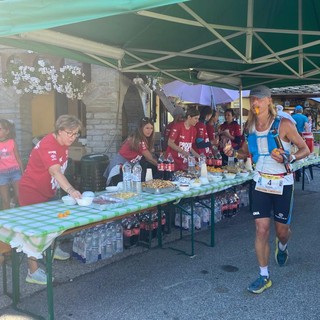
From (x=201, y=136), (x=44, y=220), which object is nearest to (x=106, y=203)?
(x=44, y=220)

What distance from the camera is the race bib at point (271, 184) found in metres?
3.30

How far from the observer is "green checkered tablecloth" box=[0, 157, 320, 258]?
245cm

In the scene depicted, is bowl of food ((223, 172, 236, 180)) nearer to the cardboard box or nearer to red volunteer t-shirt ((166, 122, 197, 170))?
red volunteer t-shirt ((166, 122, 197, 170))

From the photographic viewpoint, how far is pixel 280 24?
15.7 feet

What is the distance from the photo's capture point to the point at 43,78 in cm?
640

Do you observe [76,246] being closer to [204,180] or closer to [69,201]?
[69,201]

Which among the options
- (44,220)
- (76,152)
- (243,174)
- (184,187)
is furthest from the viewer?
(76,152)

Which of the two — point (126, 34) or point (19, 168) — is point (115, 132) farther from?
point (126, 34)

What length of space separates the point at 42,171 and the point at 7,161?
211 cm

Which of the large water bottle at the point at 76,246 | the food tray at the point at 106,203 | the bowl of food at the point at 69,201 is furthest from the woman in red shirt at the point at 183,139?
the bowl of food at the point at 69,201

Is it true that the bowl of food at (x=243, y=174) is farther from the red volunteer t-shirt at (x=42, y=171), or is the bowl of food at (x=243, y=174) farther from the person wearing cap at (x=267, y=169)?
the red volunteer t-shirt at (x=42, y=171)

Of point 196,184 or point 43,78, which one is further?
point 43,78

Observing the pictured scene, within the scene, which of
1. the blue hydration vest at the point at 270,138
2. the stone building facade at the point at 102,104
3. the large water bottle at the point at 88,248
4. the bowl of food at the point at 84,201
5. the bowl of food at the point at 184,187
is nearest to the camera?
the bowl of food at the point at 84,201

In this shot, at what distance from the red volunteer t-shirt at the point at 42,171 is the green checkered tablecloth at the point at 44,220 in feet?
0.63
